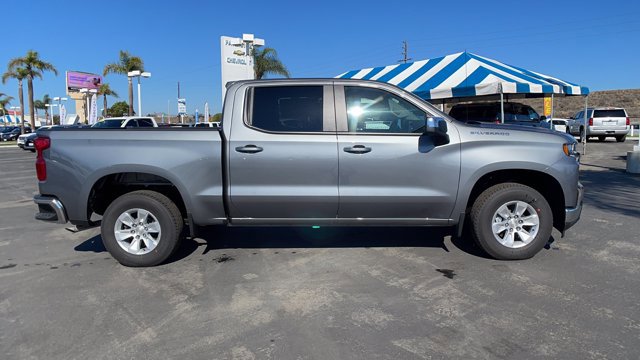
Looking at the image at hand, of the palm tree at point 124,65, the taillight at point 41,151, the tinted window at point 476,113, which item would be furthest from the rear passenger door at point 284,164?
the palm tree at point 124,65

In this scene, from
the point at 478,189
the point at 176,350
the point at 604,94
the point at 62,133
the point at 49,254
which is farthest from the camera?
the point at 604,94

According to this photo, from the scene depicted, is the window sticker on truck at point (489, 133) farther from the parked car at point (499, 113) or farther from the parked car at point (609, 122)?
the parked car at point (609, 122)

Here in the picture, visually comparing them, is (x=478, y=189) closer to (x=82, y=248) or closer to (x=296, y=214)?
(x=296, y=214)

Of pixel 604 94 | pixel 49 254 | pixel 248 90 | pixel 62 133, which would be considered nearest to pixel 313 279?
pixel 248 90

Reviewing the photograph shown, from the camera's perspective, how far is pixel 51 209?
4773 millimetres

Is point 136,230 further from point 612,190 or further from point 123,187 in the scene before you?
point 612,190

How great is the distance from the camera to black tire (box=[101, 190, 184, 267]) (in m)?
4.77

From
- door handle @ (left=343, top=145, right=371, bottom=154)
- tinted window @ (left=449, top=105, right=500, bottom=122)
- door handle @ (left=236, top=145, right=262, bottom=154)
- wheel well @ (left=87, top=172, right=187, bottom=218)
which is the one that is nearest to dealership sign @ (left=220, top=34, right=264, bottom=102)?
tinted window @ (left=449, top=105, right=500, bottom=122)

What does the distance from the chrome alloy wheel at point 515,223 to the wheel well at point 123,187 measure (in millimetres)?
3338

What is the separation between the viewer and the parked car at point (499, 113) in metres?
15.1

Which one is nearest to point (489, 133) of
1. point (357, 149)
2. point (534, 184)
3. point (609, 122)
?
point (534, 184)

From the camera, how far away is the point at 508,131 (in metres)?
4.75

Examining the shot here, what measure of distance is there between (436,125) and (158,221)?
2949 mm

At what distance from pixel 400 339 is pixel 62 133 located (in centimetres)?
383
